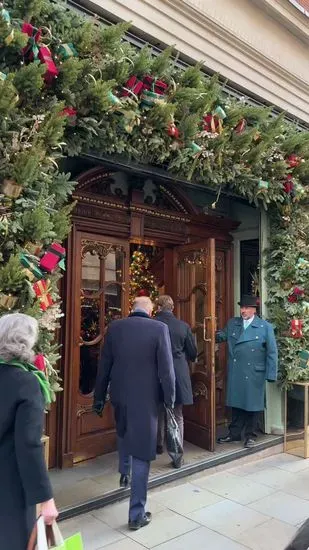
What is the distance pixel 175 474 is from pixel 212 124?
3.25 meters

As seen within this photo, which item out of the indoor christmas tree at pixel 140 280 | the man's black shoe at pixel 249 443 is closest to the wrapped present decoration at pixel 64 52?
the indoor christmas tree at pixel 140 280

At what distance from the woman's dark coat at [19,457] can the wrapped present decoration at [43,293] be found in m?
0.85

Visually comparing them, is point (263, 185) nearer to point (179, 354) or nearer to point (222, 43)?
point (222, 43)

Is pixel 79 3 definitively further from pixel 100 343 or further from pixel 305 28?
pixel 305 28

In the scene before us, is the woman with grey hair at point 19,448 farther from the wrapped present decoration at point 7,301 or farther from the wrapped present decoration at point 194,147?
the wrapped present decoration at point 194,147

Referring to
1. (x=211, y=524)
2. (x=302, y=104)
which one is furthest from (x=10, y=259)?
(x=302, y=104)

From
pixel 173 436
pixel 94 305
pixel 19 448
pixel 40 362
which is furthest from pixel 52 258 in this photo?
pixel 173 436

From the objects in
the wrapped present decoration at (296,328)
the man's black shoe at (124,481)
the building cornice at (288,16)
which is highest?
the building cornice at (288,16)

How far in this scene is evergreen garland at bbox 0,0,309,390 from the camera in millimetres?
→ 2861

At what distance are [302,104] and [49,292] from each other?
4.74 metres

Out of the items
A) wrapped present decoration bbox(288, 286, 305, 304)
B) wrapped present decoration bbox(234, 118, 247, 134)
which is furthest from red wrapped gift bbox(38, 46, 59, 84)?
wrapped present decoration bbox(288, 286, 305, 304)

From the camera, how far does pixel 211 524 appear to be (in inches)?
143

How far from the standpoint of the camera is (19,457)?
208 cm

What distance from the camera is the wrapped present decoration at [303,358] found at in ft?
17.9
